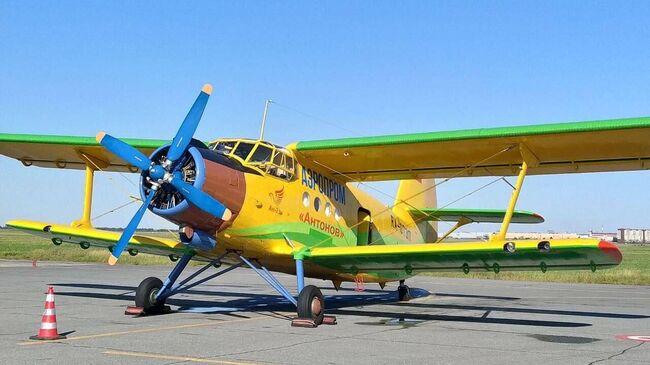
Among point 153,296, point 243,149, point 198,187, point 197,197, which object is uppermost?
point 243,149

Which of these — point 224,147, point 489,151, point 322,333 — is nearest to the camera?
point 322,333

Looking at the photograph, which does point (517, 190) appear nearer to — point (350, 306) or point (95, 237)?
point (350, 306)

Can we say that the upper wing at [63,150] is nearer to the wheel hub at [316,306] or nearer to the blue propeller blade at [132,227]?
the blue propeller blade at [132,227]

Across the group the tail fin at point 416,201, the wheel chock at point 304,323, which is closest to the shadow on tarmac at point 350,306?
the tail fin at point 416,201

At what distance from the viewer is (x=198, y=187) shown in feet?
35.5

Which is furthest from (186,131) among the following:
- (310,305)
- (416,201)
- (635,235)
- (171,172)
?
(635,235)

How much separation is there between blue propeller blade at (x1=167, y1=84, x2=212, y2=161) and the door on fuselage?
6.12 metres

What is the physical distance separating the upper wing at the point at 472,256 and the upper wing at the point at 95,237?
3660 millimetres

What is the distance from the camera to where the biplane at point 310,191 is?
36.7ft

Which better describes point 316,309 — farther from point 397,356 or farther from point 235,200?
point 397,356

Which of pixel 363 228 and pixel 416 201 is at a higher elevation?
pixel 416 201

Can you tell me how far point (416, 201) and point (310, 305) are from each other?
10.2 m

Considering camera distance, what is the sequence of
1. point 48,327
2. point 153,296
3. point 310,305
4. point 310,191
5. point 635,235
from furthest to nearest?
point 635,235 → point 310,191 → point 153,296 → point 310,305 → point 48,327

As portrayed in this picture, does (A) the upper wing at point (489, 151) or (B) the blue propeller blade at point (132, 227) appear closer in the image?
(B) the blue propeller blade at point (132, 227)
